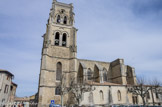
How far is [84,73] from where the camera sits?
23109mm

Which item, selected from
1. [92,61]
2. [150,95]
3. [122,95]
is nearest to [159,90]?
[150,95]

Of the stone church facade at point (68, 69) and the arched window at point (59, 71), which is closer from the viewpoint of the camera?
the stone church facade at point (68, 69)

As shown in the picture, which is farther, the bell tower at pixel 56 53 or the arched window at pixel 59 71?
the arched window at pixel 59 71

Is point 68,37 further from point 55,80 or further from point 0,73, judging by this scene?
point 0,73

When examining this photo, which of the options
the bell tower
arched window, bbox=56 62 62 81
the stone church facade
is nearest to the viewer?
the bell tower

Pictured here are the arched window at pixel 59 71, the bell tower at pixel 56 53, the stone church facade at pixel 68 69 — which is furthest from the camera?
the arched window at pixel 59 71

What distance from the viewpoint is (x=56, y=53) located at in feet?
79.0

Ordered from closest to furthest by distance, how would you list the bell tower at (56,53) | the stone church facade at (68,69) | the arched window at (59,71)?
1. the bell tower at (56,53)
2. the stone church facade at (68,69)
3. the arched window at (59,71)

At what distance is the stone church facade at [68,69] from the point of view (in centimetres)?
2083

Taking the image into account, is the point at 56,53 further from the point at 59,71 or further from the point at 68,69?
the point at 68,69

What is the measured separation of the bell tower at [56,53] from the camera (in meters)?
20.5

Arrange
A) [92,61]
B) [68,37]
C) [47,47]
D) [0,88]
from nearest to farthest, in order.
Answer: [0,88] < [47,47] < [68,37] < [92,61]

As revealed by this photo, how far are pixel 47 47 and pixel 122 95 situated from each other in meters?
16.6

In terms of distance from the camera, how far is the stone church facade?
2083 cm
